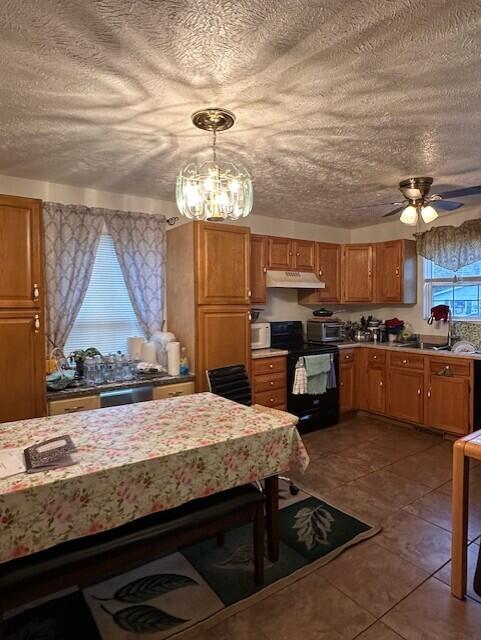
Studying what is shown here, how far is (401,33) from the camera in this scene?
5.07ft

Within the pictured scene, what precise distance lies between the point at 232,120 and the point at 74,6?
1.02 metres

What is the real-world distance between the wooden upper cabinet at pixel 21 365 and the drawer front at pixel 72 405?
0.08 metres

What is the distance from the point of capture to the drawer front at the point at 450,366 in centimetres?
396

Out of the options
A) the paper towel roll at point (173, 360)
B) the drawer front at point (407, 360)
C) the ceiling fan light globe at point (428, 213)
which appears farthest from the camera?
the drawer front at point (407, 360)

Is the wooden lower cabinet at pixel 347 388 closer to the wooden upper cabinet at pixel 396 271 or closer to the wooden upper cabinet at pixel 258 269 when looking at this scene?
the wooden upper cabinet at pixel 396 271

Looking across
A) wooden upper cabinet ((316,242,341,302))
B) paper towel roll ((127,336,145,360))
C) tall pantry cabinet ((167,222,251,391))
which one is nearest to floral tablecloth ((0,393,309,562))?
tall pantry cabinet ((167,222,251,391))

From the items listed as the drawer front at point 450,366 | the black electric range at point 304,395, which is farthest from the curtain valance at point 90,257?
the drawer front at point 450,366

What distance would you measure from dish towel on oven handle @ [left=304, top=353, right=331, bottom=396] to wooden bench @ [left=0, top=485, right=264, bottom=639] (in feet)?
7.67

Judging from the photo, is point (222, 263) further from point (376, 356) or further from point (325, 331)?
point (376, 356)

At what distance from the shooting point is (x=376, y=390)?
4.83 metres

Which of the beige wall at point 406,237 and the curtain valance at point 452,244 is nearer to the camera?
the curtain valance at point 452,244

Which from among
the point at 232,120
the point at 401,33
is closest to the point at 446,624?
the point at 401,33

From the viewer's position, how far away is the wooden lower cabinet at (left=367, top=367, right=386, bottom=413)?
187 inches

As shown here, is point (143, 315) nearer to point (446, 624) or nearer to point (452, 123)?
point (452, 123)
